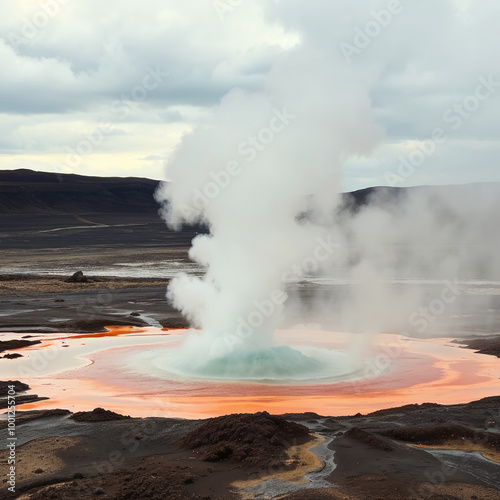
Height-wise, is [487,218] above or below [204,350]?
above

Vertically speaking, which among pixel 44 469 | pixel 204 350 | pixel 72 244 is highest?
pixel 72 244

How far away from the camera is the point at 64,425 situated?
17266 mm

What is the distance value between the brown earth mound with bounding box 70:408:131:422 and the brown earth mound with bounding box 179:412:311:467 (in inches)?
123

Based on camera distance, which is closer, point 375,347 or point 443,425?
point 443,425

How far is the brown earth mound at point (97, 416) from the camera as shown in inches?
695

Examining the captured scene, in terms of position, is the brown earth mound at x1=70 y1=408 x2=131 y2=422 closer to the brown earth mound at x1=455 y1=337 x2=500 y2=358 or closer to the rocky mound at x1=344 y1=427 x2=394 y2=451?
the rocky mound at x1=344 y1=427 x2=394 y2=451

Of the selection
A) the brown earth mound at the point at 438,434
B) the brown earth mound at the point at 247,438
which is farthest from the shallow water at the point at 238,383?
the brown earth mound at the point at 247,438

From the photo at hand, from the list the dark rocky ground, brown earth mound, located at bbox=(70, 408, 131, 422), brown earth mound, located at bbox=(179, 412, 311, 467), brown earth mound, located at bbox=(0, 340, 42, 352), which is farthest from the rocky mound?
brown earth mound, located at bbox=(0, 340, 42, 352)

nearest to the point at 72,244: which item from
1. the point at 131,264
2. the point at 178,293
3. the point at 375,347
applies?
the point at 131,264

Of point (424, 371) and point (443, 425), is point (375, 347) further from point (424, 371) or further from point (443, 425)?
point (443, 425)

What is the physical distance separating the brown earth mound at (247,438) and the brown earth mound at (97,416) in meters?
3.13

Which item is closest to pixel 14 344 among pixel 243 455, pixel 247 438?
pixel 247 438

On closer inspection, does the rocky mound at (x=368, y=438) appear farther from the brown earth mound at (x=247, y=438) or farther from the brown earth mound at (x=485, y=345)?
the brown earth mound at (x=485, y=345)

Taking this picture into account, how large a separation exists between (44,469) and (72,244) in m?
91.6
